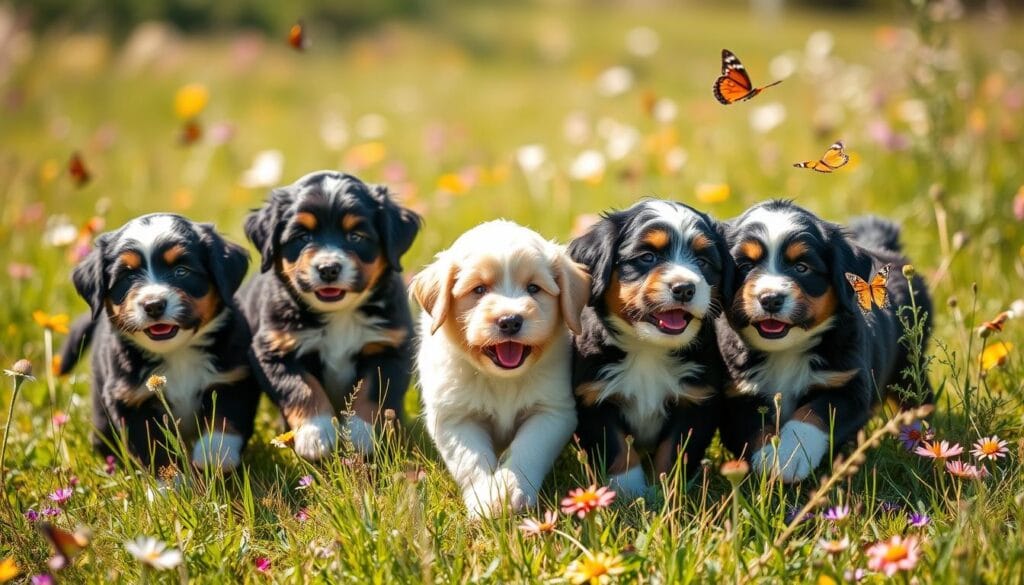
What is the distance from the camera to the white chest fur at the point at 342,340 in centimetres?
487

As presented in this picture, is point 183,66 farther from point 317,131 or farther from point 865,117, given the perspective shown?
point 865,117

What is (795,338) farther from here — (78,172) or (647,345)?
(78,172)

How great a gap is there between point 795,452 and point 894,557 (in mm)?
836

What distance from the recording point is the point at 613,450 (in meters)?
4.30

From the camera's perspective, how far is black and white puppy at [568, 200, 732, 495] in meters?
4.15

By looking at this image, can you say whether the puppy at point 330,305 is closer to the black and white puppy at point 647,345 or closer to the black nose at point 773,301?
the black and white puppy at point 647,345

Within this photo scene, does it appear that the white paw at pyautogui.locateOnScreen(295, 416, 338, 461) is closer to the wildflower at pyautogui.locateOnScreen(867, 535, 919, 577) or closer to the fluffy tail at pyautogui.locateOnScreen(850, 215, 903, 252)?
the wildflower at pyautogui.locateOnScreen(867, 535, 919, 577)

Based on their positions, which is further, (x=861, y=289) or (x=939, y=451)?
(x=861, y=289)

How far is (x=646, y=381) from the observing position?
4.30m

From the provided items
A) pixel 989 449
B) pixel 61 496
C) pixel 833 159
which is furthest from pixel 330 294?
pixel 989 449

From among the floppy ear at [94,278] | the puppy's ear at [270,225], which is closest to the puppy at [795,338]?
the puppy's ear at [270,225]

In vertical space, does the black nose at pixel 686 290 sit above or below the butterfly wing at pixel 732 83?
below

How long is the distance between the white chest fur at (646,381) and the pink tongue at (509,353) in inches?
13.3

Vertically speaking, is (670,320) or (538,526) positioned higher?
(670,320)
